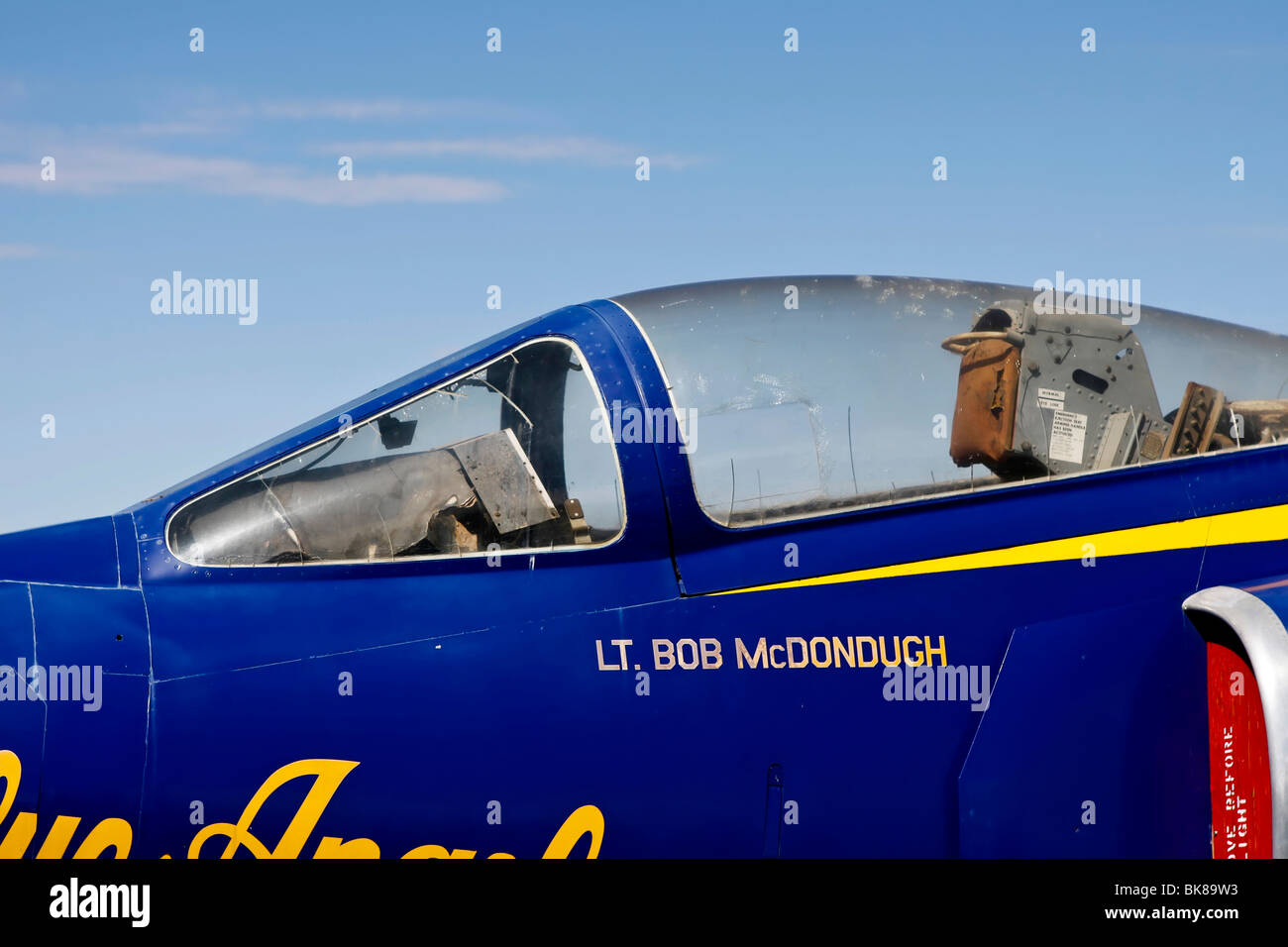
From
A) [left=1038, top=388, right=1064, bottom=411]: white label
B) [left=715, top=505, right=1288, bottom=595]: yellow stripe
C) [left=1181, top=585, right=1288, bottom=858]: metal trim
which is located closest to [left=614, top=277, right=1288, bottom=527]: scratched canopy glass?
[left=1038, top=388, right=1064, bottom=411]: white label

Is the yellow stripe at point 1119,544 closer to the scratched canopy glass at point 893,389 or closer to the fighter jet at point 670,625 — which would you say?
the fighter jet at point 670,625

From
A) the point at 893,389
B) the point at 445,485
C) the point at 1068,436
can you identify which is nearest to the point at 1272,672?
the point at 1068,436

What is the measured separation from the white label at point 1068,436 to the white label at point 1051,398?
0.08 ft

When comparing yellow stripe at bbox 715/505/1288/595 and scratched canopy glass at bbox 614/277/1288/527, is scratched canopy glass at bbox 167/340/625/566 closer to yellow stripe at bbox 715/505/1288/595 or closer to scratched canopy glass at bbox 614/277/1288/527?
scratched canopy glass at bbox 614/277/1288/527

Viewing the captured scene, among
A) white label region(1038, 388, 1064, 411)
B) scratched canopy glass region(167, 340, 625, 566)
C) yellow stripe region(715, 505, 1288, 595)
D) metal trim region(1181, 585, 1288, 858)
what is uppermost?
white label region(1038, 388, 1064, 411)

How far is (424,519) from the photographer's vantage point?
4.00 m

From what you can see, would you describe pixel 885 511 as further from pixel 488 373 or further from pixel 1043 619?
pixel 488 373

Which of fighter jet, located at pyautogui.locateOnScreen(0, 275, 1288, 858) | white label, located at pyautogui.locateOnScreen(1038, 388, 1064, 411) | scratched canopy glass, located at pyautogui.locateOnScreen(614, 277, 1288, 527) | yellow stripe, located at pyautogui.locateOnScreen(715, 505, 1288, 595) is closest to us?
fighter jet, located at pyautogui.locateOnScreen(0, 275, 1288, 858)

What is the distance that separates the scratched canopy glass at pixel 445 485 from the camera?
154 inches

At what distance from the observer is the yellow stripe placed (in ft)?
12.6

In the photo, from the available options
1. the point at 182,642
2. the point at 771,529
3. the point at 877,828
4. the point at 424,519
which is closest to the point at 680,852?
the point at 877,828

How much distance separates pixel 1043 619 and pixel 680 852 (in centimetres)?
134

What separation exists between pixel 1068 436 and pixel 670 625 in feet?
5.13
